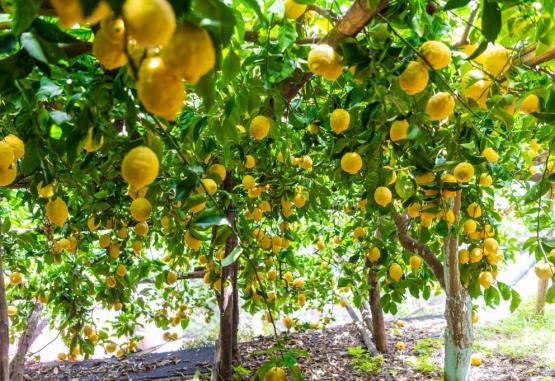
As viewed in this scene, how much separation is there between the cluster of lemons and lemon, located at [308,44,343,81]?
1.37 ft

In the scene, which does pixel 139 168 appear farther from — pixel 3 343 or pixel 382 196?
pixel 3 343

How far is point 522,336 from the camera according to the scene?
183 inches

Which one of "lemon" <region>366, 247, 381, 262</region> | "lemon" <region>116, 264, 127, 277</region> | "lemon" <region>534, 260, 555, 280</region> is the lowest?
"lemon" <region>534, 260, 555, 280</region>

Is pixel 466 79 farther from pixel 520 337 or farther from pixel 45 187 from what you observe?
pixel 520 337

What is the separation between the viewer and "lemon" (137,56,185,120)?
44cm

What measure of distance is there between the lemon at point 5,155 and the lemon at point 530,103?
1.06 meters

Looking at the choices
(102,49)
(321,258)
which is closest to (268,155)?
(102,49)

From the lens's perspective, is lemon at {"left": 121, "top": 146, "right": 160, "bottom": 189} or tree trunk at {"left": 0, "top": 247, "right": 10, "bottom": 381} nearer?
lemon at {"left": 121, "top": 146, "right": 160, "bottom": 189}

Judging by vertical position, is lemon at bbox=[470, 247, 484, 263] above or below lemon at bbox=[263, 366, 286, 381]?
above

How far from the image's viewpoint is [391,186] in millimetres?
1546

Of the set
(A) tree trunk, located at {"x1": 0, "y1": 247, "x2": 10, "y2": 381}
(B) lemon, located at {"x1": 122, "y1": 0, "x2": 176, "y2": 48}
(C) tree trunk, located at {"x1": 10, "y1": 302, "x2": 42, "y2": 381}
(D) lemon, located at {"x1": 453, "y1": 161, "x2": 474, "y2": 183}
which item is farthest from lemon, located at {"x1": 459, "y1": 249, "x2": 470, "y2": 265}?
(C) tree trunk, located at {"x1": 10, "y1": 302, "x2": 42, "y2": 381}

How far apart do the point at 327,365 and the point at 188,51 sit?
3.41 meters

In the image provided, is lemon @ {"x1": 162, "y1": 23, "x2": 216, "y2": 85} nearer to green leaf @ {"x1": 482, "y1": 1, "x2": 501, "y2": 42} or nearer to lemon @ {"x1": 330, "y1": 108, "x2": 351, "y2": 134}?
green leaf @ {"x1": 482, "y1": 1, "x2": 501, "y2": 42}

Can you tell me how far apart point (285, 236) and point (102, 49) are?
5.92 feet
